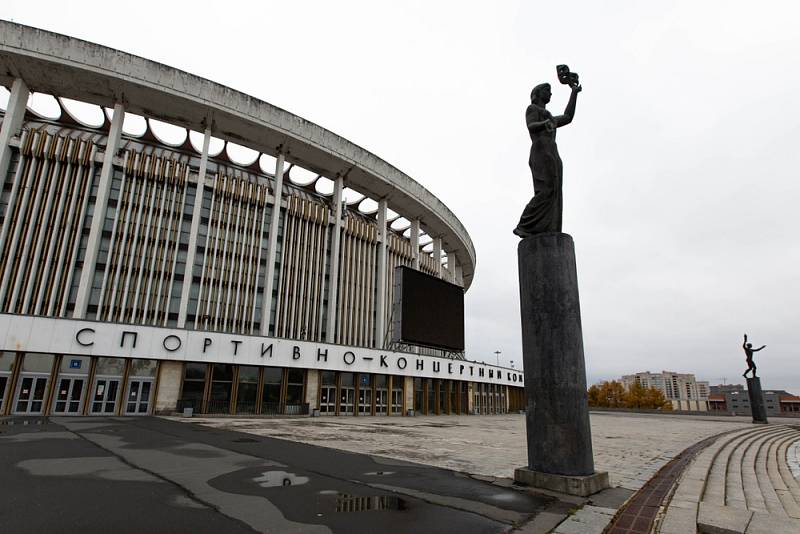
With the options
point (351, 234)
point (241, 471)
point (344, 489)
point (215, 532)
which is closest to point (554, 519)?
point (344, 489)

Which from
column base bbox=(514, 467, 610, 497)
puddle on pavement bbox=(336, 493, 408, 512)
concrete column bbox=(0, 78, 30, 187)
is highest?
concrete column bbox=(0, 78, 30, 187)

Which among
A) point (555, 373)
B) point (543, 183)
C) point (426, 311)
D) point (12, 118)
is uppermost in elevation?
point (12, 118)

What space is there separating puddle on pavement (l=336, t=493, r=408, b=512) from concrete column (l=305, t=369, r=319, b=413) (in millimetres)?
23988

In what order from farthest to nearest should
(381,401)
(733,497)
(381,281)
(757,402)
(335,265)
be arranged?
(381,281)
(335,265)
(381,401)
(757,402)
(733,497)

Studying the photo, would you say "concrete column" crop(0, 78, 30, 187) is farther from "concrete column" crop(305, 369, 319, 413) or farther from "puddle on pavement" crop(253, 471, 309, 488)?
"puddle on pavement" crop(253, 471, 309, 488)

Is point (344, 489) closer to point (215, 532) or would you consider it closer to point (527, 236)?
point (215, 532)

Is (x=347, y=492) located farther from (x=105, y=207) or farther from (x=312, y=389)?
(x=105, y=207)

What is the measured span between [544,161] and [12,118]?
114ft

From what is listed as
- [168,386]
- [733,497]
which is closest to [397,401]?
[168,386]

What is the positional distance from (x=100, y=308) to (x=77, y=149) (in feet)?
38.7

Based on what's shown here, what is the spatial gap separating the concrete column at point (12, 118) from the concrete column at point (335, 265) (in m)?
22.1

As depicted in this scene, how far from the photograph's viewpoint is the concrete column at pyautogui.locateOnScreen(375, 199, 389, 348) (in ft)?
125

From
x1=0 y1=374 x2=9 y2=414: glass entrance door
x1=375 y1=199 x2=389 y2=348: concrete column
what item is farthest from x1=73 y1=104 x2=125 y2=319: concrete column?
x1=375 y1=199 x2=389 y2=348: concrete column

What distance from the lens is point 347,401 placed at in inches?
1209
